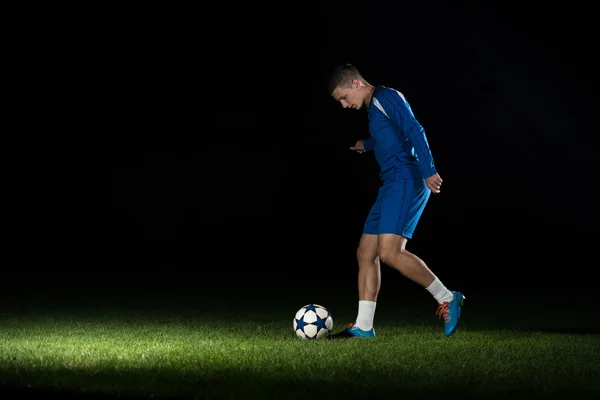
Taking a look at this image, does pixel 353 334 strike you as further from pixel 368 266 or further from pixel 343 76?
pixel 343 76

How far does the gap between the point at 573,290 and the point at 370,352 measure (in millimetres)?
6743

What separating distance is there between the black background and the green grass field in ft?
32.8

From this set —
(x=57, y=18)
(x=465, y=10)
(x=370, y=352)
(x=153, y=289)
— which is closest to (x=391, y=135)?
(x=370, y=352)

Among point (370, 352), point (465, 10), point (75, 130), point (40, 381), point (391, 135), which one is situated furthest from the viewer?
point (75, 130)

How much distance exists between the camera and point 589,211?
65.0 ft

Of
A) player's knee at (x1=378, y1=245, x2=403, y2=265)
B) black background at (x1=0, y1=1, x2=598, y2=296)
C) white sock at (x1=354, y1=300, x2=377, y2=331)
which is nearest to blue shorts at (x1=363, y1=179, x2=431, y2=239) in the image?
player's knee at (x1=378, y1=245, x2=403, y2=265)

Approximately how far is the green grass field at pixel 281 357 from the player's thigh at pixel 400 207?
0.72m

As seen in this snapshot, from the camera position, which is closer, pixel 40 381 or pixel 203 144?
pixel 40 381

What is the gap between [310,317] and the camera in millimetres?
5777

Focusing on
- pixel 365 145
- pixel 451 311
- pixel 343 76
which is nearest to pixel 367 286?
pixel 451 311

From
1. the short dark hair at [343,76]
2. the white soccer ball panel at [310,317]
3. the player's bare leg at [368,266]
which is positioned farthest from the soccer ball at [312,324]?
the short dark hair at [343,76]

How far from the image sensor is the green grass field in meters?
3.79

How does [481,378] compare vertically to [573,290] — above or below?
below

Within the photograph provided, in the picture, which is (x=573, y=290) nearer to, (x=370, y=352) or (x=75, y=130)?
(x=370, y=352)
